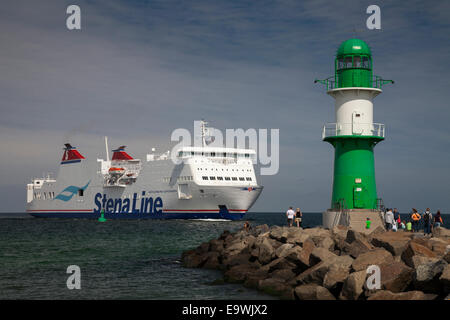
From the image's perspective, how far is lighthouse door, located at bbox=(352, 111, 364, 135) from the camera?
1828 cm

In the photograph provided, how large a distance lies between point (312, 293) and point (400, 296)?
190 centimetres

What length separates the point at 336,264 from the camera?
10.2 metres

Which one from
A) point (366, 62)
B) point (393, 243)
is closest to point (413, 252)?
point (393, 243)

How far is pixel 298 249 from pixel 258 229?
6838mm

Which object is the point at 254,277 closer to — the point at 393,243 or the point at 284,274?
the point at 284,274

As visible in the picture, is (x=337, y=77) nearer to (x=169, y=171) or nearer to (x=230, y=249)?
(x=230, y=249)

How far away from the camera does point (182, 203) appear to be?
148 feet

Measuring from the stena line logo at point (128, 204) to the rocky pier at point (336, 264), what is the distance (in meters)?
30.6

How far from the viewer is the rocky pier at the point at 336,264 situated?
8578mm

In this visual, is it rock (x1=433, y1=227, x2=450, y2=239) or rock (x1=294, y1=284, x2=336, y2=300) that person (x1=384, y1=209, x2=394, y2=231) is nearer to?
rock (x1=433, y1=227, x2=450, y2=239)

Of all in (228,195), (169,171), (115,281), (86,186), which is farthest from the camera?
(86,186)

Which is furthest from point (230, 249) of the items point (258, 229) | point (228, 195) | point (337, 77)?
point (228, 195)

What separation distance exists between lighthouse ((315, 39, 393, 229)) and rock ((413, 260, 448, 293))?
31.5 feet

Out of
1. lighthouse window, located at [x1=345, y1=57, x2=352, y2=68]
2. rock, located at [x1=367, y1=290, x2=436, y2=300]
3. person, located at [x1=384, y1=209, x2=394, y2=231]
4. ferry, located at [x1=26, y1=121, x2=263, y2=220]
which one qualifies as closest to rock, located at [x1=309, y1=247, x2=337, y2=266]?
rock, located at [x1=367, y1=290, x2=436, y2=300]
